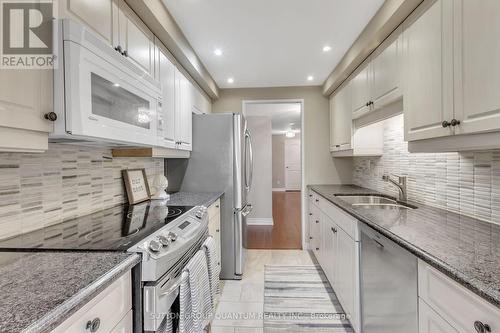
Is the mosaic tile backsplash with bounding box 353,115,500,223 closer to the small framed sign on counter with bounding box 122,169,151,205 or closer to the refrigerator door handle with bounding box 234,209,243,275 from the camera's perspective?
the refrigerator door handle with bounding box 234,209,243,275

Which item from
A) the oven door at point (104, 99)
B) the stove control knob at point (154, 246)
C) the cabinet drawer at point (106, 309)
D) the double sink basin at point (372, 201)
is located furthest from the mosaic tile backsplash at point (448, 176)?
the oven door at point (104, 99)

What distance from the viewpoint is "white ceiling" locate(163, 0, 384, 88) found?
1.90 metres

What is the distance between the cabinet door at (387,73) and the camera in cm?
186

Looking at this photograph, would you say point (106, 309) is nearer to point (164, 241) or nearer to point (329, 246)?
point (164, 241)

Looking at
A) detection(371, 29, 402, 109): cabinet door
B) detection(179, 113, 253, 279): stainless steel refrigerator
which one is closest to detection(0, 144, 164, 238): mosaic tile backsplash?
detection(179, 113, 253, 279): stainless steel refrigerator

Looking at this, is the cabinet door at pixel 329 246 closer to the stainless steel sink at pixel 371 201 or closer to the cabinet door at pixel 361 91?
the stainless steel sink at pixel 371 201

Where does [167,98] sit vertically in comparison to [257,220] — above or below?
above

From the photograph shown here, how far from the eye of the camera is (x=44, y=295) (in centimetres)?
66

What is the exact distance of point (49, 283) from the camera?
73 cm

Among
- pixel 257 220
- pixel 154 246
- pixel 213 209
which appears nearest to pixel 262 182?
pixel 257 220

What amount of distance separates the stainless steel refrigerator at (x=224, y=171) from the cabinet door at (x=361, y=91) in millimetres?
1221

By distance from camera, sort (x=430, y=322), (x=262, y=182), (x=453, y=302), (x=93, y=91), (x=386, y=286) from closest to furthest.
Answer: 1. (x=453, y=302)
2. (x=430, y=322)
3. (x=93, y=91)
4. (x=386, y=286)
5. (x=262, y=182)

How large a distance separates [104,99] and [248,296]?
2.09 m

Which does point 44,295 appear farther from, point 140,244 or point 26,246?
point 26,246
